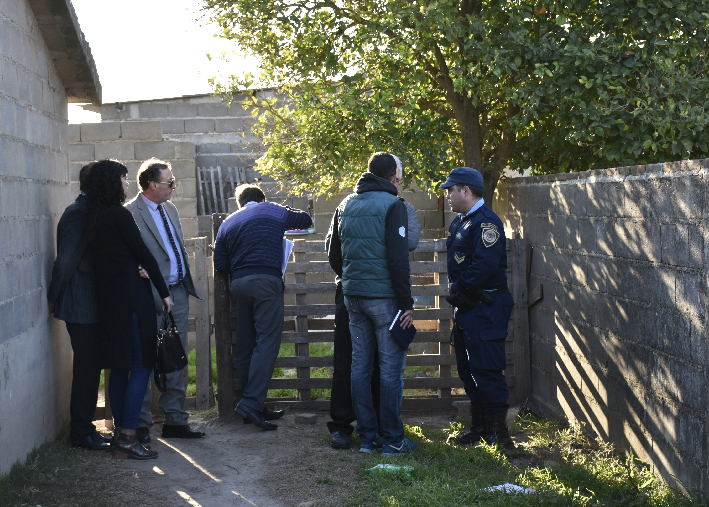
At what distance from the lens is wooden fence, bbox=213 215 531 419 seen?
255 inches

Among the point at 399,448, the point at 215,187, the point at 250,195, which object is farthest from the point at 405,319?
A: the point at 215,187

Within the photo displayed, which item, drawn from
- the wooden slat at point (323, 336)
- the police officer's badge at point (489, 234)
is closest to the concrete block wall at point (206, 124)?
the wooden slat at point (323, 336)

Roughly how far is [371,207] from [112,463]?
8.25 feet

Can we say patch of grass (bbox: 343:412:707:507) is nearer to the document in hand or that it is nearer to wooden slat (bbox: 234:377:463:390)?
the document in hand

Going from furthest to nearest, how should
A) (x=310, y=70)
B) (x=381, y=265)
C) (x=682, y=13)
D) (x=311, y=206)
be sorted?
(x=311, y=206)
(x=310, y=70)
(x=682, y=13)
(x=381, y=265)

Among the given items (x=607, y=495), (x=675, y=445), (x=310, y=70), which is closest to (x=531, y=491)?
(x=607, y=495)

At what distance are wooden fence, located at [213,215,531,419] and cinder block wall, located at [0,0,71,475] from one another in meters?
1.31

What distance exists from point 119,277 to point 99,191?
63cm

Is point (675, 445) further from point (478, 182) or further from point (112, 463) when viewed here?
point (112, 463)

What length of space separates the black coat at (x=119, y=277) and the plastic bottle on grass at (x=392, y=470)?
→ 189cm

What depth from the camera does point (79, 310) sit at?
17.7 feet

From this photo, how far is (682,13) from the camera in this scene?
19.5 feet

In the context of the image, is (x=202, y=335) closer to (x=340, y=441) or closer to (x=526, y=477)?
(x=340, y=441)

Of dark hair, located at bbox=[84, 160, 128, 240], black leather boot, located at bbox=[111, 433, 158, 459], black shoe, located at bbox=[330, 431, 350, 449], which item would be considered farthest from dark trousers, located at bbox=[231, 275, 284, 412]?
dark hair, located at bbox=[84, 160, 128, 240]
